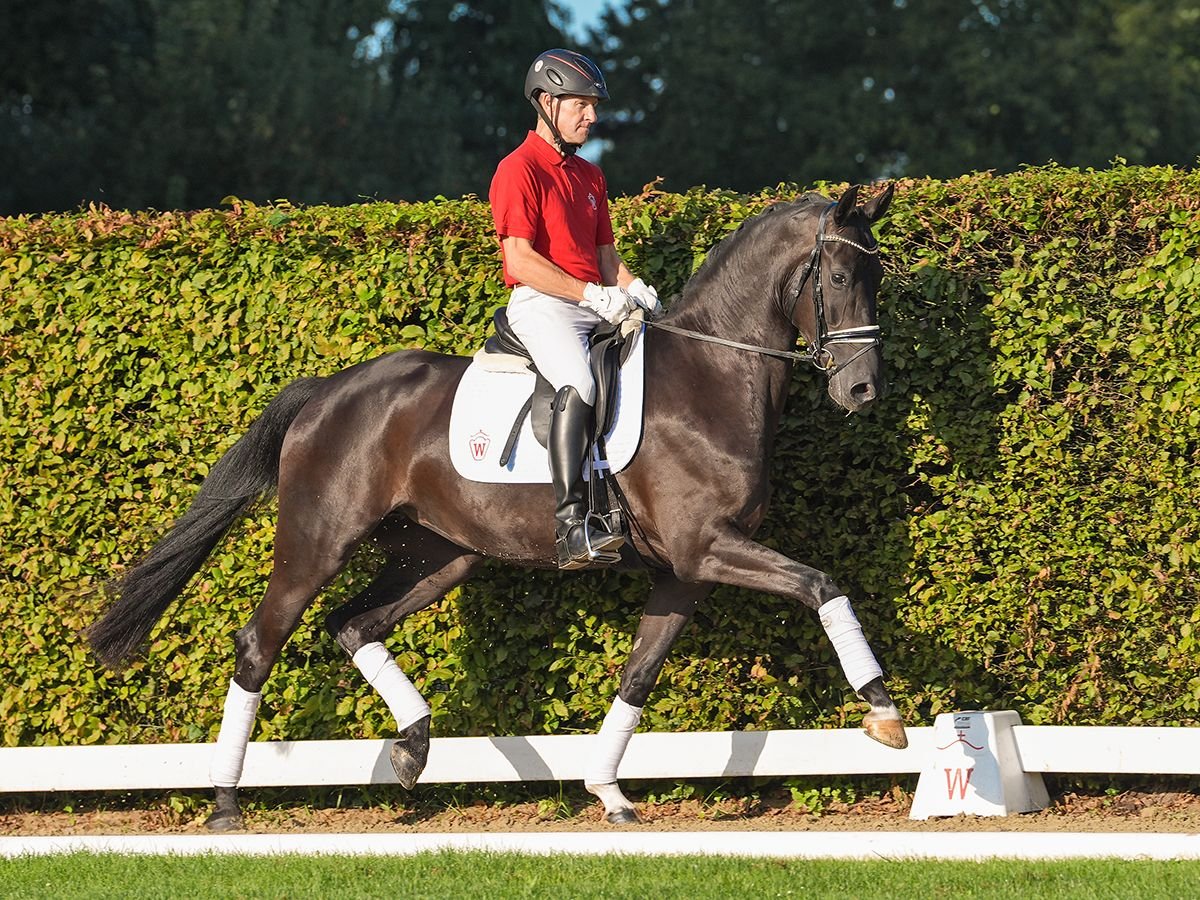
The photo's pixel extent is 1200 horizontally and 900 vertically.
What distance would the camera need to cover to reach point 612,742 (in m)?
6.80

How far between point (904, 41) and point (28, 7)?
59.4 feet

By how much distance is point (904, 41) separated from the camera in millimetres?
30625

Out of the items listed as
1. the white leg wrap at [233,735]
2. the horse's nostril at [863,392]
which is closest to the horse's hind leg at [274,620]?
the white leg wrap at [233,735]

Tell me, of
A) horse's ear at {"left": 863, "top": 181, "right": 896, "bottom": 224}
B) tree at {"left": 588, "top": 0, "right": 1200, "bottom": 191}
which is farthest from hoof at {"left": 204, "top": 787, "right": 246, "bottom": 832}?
tree at {"left": 588, "top": 0, "right": 1200, "bottom": 191}

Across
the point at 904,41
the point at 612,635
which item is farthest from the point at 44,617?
the point at 904,41

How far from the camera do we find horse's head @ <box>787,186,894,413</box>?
19.7 ft

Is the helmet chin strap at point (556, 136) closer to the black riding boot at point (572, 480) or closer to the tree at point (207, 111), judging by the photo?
the black riding boot at point (572, 480)

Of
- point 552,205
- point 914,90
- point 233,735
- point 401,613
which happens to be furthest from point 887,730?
point 914,90

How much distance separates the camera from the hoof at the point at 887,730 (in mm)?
5770

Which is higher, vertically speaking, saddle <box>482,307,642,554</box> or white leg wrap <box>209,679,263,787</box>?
saddle <box>482,307,642,554</box>

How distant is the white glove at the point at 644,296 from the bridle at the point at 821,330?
0.43 metres

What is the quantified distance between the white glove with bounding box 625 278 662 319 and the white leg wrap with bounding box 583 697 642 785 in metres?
1.91

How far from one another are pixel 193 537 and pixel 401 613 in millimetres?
1148

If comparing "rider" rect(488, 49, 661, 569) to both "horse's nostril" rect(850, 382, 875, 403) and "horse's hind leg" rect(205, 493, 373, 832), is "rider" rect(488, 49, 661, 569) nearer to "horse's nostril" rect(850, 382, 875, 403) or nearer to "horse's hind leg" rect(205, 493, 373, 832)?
"horse's nostril" rect(850, 382, 875, 403)
